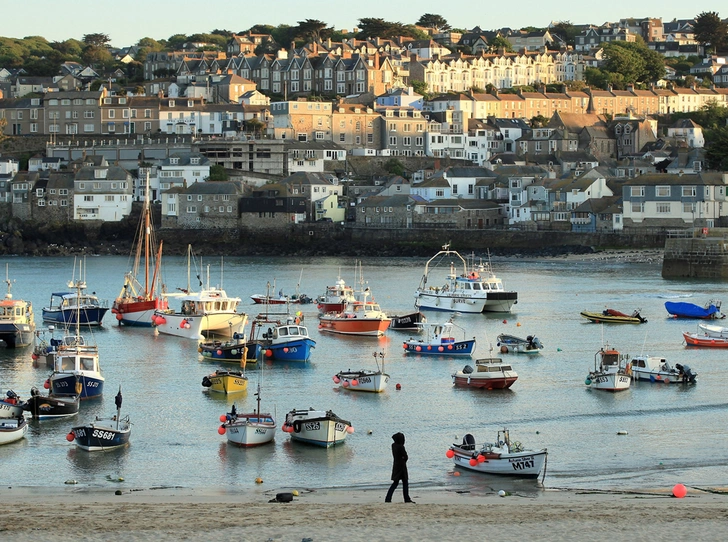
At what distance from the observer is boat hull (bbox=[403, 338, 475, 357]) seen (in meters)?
33.8

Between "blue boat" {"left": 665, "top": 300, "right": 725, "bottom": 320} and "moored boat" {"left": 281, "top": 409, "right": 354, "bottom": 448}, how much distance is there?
22.3 metres

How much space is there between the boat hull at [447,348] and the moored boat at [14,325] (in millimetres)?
10447

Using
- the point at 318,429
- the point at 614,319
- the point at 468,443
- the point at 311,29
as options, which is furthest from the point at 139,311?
the point at 311,29

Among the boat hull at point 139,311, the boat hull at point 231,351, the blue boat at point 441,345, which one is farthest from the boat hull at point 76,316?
the blue boat at point 441,345

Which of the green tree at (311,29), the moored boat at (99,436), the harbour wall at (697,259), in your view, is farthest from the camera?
the green tree at (311,29)

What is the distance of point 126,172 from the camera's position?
279 ft

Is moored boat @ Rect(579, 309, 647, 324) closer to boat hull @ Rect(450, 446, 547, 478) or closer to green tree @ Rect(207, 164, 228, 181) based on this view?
boat hull @ Rect(450, 446, 547, 478)

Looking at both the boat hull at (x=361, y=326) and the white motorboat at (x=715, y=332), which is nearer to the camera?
the white motorboat at (x=715, y=332)

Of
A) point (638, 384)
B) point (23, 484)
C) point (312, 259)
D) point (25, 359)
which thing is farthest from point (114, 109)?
point (23, 484)

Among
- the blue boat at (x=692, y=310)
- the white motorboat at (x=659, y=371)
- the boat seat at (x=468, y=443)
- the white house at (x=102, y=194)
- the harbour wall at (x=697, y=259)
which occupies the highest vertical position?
the white house at (x=102, y=194)

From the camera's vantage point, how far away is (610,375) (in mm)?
28250

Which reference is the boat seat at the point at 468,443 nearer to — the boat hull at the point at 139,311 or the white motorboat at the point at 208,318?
the white motorboat at the point at 208,318

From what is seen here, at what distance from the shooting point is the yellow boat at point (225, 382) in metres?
27.8

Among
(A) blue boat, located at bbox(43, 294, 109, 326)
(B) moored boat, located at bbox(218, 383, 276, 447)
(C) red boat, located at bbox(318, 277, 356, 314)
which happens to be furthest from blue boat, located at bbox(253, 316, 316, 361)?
(B) moored boat, located at bbox(218, 383, 276, 447)
